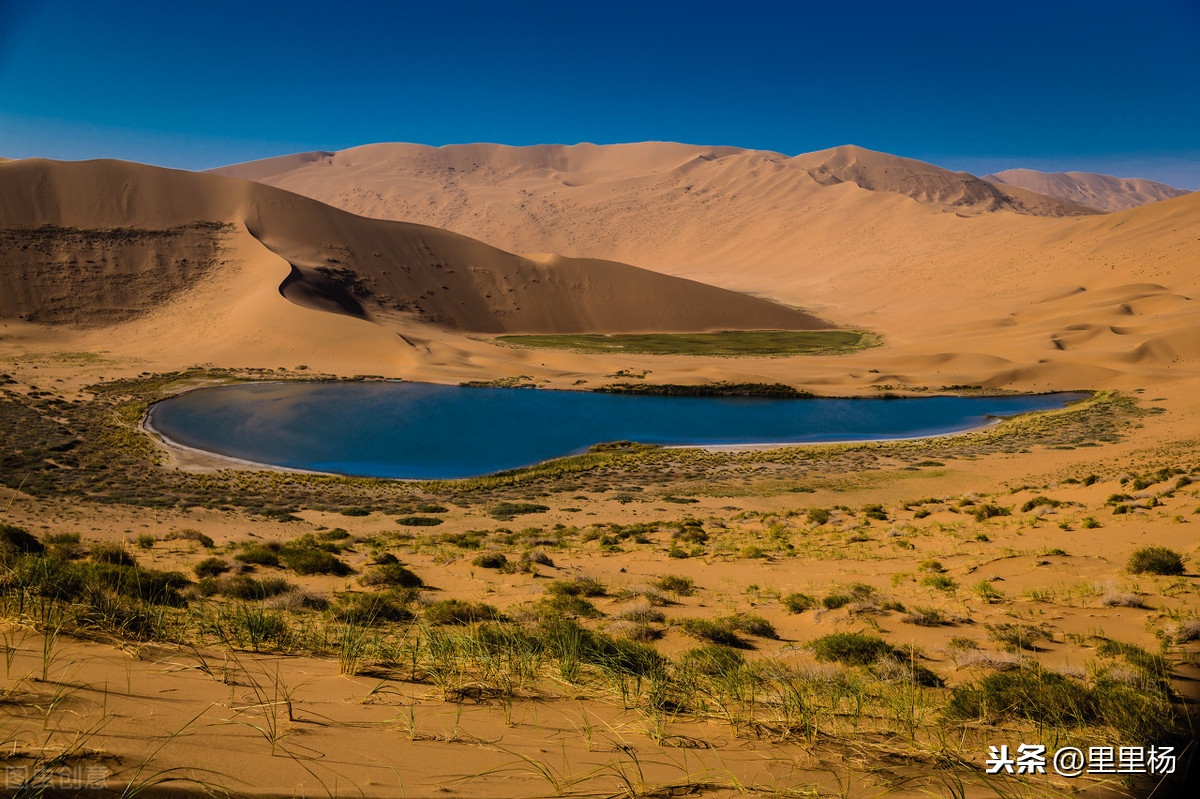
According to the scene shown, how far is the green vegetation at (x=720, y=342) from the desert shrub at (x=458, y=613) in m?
69.7

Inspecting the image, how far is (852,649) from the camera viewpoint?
6.88 metres

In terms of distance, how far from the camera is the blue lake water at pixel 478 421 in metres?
32.6

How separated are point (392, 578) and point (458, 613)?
3078 millimetres

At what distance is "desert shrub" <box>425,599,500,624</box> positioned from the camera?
7.70m

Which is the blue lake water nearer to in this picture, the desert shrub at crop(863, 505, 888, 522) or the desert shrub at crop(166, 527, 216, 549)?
the desert shrub at crop(166, 527, 216, 549)

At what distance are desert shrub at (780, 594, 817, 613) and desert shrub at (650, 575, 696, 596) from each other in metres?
1.70

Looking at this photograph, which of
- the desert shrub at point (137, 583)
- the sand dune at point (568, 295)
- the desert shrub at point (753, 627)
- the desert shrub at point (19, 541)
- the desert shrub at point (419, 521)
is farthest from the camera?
the sand dune at point (568, 295)

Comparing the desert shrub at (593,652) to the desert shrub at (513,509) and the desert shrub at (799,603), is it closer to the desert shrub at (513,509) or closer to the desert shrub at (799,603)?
the desert shrub at (799,603)

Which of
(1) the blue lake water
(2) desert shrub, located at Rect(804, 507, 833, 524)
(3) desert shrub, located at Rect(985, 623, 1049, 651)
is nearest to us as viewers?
(3) desert shrub, located at Rect(985, 623, 1049, 651)

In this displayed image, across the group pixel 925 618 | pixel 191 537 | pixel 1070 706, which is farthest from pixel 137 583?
pixel 191 537

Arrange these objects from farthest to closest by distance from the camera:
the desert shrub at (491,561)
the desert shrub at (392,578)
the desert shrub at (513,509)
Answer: the desert shrub at (513,509) < the desert shrub at (491,561) < the desert shrub at (392,578)

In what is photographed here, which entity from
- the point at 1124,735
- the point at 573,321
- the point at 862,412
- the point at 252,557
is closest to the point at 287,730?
the point at 1124,735

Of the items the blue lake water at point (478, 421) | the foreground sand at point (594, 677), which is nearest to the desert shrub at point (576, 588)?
the foreground sand at point (594, 677)

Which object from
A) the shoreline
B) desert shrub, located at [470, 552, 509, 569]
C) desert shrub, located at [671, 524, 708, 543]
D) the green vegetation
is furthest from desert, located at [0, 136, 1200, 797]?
the green vegetation
